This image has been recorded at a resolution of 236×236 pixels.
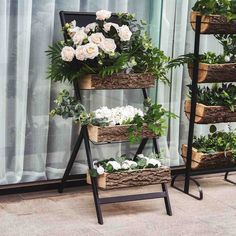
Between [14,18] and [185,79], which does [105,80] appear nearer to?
[14,18]

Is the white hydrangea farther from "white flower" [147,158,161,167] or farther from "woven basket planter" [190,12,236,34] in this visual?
"woven basket planter" [190,12,236,34]

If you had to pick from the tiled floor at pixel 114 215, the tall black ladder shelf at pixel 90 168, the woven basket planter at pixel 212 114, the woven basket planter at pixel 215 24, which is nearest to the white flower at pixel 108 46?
the tall black ladder shelf at pixel 90 168

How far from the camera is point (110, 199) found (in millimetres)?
3809

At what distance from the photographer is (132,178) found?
3809mm

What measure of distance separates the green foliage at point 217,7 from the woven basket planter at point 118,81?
1.97 feet

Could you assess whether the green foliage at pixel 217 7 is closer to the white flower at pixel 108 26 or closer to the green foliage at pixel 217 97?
the green foliage at pixel 217 97

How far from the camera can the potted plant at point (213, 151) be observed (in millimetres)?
4305

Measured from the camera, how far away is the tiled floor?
3.58m

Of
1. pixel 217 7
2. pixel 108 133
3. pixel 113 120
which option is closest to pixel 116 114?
pixel 113 120

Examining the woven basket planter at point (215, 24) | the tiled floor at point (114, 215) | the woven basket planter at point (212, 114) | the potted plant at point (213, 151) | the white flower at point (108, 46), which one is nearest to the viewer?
the tiled floor at point (114, 215)

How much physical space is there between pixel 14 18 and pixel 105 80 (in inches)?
30.0

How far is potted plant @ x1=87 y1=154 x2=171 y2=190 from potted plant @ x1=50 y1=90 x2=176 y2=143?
175 mm

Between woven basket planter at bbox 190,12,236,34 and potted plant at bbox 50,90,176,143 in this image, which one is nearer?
potted plant at bbox 50,90,176,143

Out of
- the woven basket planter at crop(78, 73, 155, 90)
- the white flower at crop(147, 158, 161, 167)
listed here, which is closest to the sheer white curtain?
the woven basket planter at crop(78, 73, 155, 90)
